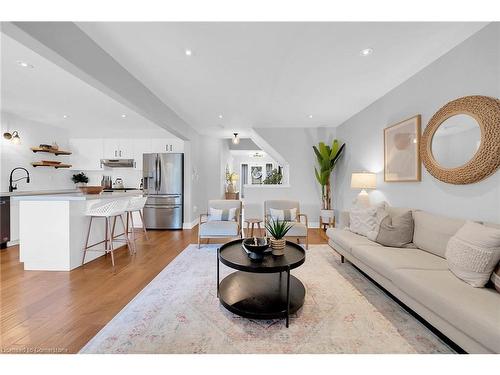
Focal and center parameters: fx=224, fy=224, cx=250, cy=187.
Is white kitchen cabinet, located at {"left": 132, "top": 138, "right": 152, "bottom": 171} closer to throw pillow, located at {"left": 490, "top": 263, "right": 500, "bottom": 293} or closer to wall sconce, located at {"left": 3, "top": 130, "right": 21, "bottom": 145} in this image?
wall sconce, located at {"left": 3, "top": 130, "right": 21, "bottom": 145}

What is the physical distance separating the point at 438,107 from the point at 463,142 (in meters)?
0.54

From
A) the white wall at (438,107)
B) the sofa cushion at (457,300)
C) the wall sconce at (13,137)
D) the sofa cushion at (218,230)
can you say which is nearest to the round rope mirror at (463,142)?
the white wall at (438,107)

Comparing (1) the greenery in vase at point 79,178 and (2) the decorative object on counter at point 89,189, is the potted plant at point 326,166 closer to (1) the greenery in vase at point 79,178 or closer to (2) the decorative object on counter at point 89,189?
(2) the decorative object on counter at point 89,189

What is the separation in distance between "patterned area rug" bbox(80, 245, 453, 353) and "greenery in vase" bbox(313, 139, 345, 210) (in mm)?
2838

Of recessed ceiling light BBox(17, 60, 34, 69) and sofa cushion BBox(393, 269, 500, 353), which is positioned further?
recessed ceiling light BBox(17, 60, 34, 69)

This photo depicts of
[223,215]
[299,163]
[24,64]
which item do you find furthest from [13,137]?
[299,163]

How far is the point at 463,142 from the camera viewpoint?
7.14ft

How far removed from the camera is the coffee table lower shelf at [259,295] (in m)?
1.77

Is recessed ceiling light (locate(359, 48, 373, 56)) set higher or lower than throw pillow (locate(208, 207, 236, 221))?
higher

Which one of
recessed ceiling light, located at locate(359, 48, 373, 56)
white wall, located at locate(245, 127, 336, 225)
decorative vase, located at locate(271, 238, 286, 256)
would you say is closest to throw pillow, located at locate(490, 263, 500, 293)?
decorative vase, located at locate(271, 238, 286, 256)

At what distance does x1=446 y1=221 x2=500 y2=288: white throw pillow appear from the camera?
1.51 meters

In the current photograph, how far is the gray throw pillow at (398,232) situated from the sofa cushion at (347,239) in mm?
117

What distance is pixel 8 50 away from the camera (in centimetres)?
218
